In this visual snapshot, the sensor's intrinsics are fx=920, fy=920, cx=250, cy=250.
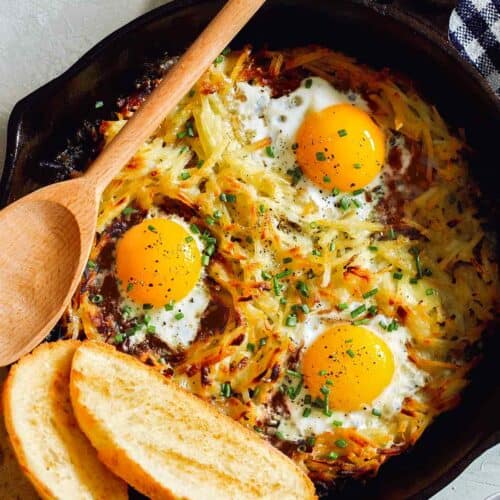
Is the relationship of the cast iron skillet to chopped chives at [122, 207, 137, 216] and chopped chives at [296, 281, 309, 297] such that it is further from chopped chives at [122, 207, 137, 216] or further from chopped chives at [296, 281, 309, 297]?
chopped chives at [296, 281, 309, 297]

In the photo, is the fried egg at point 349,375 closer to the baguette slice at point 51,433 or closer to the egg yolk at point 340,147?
the egg yolk at point 340,147

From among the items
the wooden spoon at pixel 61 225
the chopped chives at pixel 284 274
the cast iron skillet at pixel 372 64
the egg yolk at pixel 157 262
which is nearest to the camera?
the wooden spoon at pixel 61 225

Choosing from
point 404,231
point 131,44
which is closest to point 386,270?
point 404,231

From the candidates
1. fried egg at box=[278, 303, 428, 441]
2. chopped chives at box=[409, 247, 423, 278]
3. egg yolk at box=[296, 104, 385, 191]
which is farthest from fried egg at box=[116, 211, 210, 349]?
chopped chives at box=[409, 247, 423, 278]

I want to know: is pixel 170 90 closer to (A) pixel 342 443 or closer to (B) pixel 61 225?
(B) pixel 61 225

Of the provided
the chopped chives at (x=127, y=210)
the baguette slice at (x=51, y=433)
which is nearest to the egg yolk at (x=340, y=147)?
the chopped chives at (x=127, y=210)

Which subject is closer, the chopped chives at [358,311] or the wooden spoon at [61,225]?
the wooden spoon at [61,225]

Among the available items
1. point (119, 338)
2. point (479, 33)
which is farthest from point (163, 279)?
point (479, 33)

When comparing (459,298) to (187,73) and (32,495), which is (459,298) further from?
(32,495)
